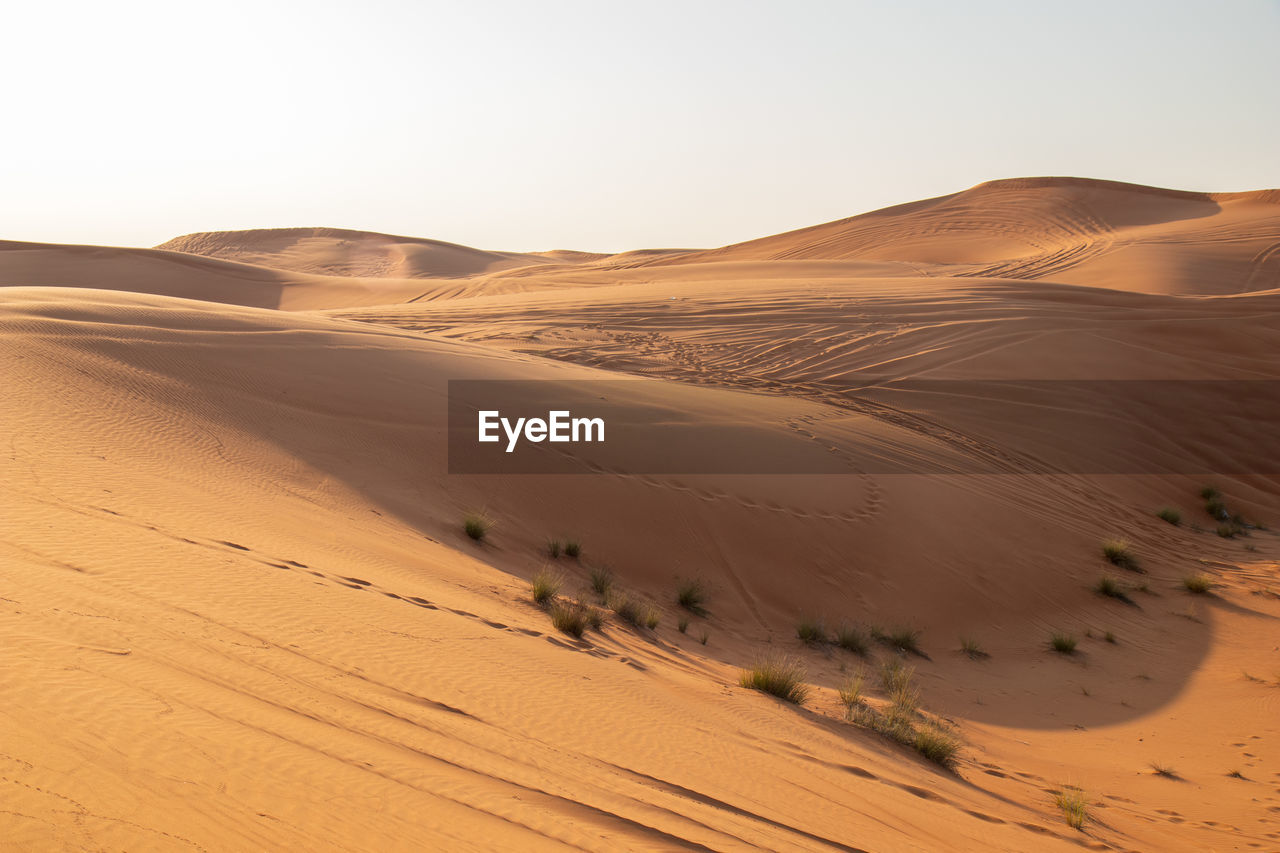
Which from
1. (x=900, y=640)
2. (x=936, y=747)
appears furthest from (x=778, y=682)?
(x=900, y=640)

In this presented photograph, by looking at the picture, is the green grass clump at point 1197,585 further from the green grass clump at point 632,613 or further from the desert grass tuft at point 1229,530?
the green grass clump at point 632,613

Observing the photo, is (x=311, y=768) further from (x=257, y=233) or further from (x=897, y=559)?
(x=257, y=233)

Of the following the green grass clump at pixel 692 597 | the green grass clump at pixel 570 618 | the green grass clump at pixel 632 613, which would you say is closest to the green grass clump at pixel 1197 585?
the green grass clump at pixel 692 597

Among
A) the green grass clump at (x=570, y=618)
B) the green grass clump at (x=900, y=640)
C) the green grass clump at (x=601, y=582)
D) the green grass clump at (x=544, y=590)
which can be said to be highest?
the green grass clump at (x=544, y=590)

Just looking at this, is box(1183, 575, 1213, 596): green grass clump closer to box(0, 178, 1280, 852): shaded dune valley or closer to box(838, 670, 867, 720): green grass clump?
box(0, 178, 1280, 852): shaded dune valley

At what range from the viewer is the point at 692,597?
8.77 m

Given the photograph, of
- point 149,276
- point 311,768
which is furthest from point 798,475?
point 149,276

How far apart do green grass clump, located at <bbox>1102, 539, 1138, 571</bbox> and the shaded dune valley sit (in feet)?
0.18

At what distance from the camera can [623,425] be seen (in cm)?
1205

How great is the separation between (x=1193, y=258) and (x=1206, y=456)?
2072 cm

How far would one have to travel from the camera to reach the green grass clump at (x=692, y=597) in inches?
344

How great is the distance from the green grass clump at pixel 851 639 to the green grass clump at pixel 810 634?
0.50 feet

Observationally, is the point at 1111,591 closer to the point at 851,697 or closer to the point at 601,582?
the point at 851,697

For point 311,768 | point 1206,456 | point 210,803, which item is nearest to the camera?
point 210,803
